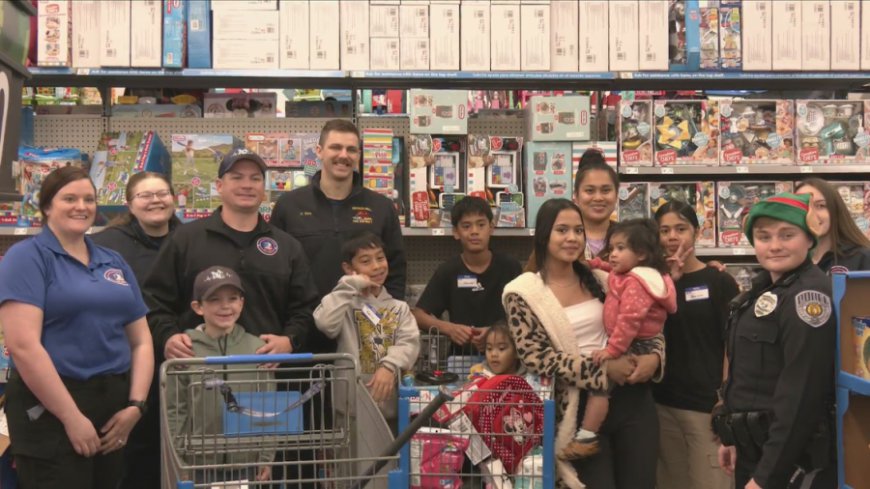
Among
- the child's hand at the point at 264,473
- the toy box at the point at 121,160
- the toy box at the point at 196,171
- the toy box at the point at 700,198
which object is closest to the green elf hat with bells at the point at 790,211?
the child's hand at the point at 264,473

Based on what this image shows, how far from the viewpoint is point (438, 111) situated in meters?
4.16

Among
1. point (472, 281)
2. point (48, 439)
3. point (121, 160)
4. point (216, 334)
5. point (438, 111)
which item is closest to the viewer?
point (48, 439)

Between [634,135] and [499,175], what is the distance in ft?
2.49

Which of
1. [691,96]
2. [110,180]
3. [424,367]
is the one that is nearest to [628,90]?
[691,96]

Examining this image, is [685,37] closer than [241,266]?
No

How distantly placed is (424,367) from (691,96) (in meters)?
2.53

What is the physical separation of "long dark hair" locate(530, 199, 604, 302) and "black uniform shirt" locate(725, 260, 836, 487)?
68 centimetres

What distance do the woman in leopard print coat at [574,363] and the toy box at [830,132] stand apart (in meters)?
1.96

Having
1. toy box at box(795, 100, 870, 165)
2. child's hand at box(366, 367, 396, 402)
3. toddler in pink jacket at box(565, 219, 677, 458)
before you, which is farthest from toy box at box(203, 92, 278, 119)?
toy box at box(795, 100, 870, 165)

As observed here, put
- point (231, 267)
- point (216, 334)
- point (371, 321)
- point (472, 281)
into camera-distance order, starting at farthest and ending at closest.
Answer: point (472, 281)
point (371, 321)
point (231, 267)
point (216, 334)

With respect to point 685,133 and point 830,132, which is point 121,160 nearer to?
point 685,133

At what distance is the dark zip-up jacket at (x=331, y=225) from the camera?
358cm

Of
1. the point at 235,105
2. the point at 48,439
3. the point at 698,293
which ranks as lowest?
the point at 48,439

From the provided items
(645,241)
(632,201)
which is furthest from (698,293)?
(632,201)
